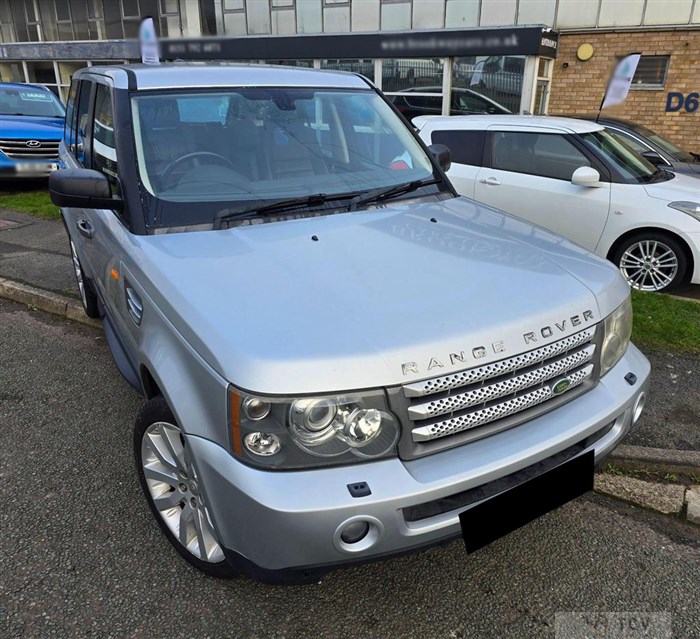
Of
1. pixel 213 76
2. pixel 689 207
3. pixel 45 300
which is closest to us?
pixel 213 76

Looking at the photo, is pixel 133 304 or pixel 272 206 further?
pixel 272 206

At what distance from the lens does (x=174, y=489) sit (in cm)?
232

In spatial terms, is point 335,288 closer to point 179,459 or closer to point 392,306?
point 392,306

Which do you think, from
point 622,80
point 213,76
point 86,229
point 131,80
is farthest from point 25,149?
point 622,80

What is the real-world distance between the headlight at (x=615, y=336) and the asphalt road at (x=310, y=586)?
32.4 inches

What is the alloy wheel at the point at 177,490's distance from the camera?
7.02 feet

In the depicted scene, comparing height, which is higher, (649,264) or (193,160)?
(193,160)

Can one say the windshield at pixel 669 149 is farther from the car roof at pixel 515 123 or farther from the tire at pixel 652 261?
the tire at pixel 652 261

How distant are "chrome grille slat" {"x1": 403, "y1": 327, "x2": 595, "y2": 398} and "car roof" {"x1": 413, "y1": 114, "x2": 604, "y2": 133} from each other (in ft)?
15.1

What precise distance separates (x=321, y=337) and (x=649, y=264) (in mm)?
4905

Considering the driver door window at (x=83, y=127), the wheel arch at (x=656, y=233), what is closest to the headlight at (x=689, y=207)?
the wheel arch at (x=656, y=233)

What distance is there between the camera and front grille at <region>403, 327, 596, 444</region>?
1847 millimetres

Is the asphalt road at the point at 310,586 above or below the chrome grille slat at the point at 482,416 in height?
below

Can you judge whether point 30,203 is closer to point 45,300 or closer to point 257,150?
point 45,300
